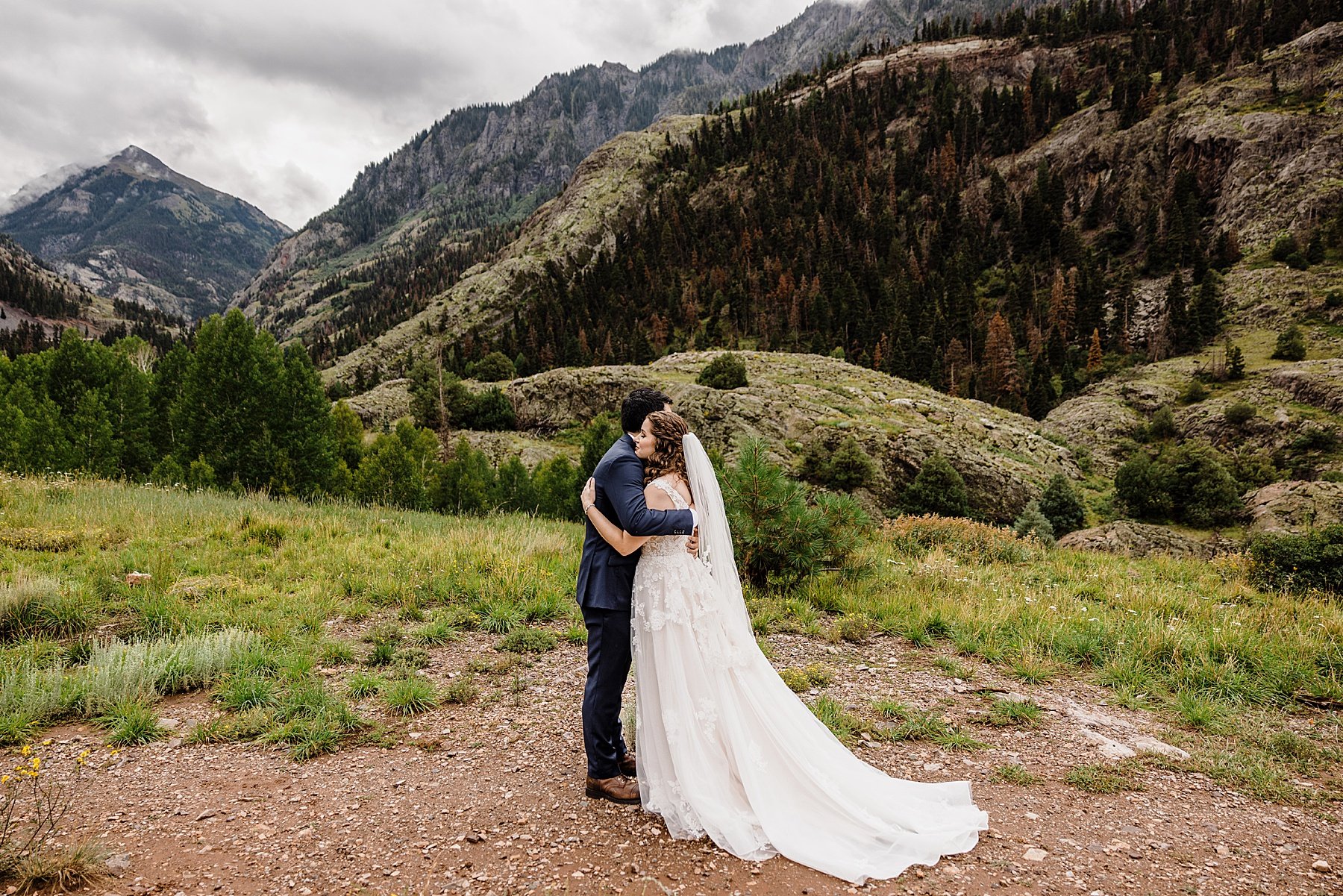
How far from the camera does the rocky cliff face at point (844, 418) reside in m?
23.8

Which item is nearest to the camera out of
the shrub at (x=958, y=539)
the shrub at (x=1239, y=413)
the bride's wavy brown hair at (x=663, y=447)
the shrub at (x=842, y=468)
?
the bride's wavy brown hair at (x=663, y=447)

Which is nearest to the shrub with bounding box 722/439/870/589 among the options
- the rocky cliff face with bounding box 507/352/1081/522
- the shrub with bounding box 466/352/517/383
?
the rocky cliff face with bounding box 507/352/1081/522

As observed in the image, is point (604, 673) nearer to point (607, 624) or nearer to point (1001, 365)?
point (607, 624)

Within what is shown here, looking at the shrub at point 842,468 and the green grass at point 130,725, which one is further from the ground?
the shrub at point 842,468

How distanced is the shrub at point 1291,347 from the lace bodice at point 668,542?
168 feet

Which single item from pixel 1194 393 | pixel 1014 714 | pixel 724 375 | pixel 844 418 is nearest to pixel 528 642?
pixel 1014 714

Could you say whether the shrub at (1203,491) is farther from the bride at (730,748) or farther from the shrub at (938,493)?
the bride at (730,748)

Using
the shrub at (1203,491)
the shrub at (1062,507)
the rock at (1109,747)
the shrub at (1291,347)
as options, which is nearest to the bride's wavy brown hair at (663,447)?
the rock at (1109,747)

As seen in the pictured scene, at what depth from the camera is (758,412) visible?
87.6 ft

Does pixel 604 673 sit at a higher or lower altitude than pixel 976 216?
lower

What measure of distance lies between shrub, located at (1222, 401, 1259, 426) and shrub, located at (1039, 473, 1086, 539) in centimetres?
1769

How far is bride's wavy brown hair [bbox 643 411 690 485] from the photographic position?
14.1ft

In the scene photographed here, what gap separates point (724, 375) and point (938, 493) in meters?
12.8

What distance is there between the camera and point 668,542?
4.27 m
